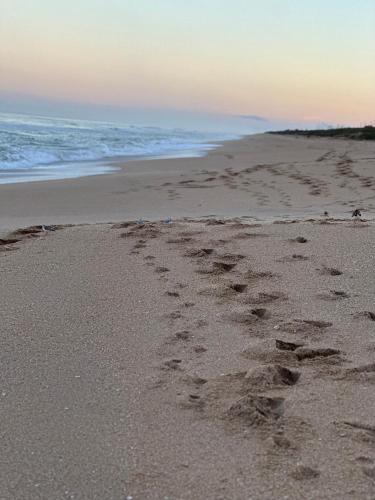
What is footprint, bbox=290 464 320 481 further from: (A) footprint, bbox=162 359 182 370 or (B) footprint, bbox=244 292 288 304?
(B) footprint, bbox=244 292 288 304

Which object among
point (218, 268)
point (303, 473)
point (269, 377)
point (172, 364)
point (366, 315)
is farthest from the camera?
point (218, 268)

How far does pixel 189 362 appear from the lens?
210cm

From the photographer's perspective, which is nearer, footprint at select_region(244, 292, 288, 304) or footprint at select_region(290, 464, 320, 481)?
footprint at select_region(290, 464, 320, 481)

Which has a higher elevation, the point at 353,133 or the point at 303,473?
the point at 353,133

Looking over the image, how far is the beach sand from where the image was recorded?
57.7 inches

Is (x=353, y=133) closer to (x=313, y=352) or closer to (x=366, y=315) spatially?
A: (x=366, y=315)

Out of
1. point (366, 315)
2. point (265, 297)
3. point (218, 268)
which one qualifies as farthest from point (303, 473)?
point (218, 268)

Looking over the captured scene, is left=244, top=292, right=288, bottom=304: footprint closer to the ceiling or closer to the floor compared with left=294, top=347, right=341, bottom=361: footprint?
closer to the ceiling

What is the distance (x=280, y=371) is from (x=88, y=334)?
0.94m

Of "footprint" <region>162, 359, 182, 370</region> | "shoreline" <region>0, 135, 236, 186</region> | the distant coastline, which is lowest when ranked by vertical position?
"footprint" <region>162, 359, 182, 370</region>

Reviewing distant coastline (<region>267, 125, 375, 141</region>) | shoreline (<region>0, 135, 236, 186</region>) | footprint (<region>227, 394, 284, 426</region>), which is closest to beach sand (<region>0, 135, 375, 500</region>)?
footprint (<region>227, 394, 284, 426</region>)

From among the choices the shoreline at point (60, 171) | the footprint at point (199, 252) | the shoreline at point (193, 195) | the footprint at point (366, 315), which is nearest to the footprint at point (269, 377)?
the footprint at point (366, 315)

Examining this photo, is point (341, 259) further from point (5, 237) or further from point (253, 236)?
point (5, 237)

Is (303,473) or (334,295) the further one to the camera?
(334,295)
